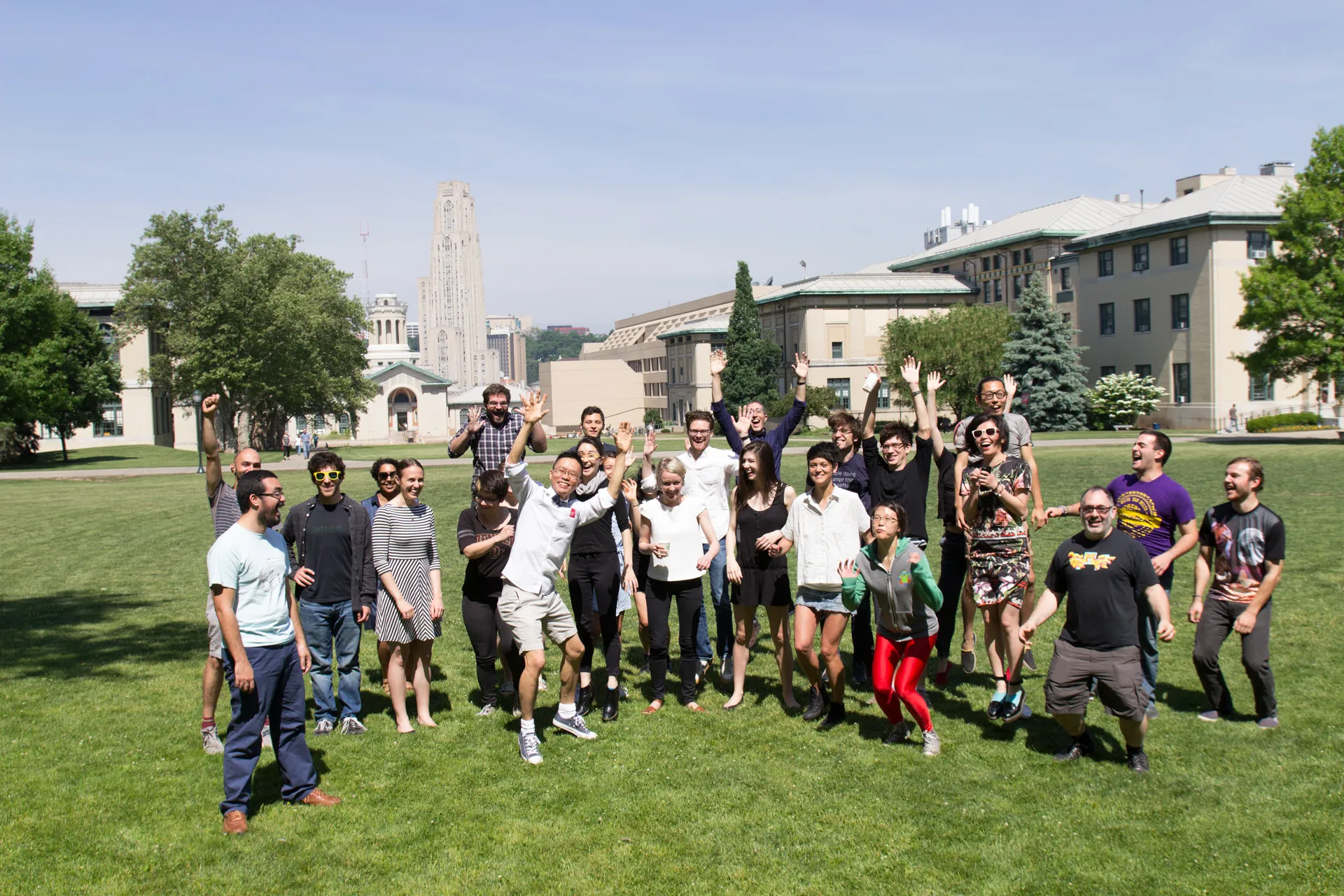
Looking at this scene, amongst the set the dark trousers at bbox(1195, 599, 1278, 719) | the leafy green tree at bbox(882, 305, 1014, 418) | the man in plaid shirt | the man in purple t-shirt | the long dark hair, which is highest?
the leafy green tree at bbox(882, 305, 1014, 418)

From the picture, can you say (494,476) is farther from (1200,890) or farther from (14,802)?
(1200,890)

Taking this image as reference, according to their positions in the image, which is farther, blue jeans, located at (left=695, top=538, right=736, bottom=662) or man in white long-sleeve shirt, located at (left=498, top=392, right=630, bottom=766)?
blue jeans, located at (left=695, top=538, right=736, bottom=662)

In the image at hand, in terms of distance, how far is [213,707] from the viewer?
7.27m

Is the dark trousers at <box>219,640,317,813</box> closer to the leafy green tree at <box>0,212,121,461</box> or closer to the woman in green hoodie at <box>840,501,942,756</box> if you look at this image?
the woman in green hoodie at <box>840,501,942,756</box>

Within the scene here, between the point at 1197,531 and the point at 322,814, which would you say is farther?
the point at 1197,531

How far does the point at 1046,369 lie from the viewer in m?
60.1

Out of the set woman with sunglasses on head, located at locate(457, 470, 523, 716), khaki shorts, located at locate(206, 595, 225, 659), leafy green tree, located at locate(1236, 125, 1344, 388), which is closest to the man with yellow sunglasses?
khaki shorts, located at locate(206, 595, 225, 659)

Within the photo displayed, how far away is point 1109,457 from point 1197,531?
2641 centimetres

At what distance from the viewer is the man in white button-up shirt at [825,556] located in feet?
24.1

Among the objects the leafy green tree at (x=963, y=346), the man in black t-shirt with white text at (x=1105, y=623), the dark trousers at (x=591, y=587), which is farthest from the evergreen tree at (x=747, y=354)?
the man in black t-shirt with white text at (x=1105, y=623)

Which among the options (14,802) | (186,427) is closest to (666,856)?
(14,802)

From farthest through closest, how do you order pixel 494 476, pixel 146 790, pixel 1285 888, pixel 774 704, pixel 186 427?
pixel 186 427
pixel 774 704
pixel 494 476
pixel 146 790
pixel 1285 888

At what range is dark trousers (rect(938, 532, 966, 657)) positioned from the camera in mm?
8266

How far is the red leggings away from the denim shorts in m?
0.42
